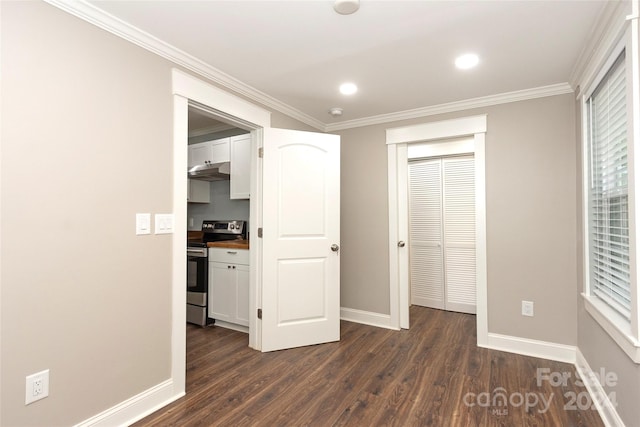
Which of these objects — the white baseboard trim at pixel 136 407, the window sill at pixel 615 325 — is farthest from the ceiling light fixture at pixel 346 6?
the white baseboard trim at pixel 136 407

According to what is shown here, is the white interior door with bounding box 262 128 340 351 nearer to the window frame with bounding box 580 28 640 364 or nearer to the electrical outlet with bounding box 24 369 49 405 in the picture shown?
the electrical outlet with bounding box 24 369 49 405

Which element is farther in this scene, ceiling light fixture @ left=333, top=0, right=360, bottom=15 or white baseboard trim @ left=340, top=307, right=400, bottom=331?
white baseboard trim @ left=340, top=307, right=400, bottom=331

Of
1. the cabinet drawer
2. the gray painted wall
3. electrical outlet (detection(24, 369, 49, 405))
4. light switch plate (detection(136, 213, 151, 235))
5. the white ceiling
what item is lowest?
electrical outlet (detection(24, 369, 49, 405))

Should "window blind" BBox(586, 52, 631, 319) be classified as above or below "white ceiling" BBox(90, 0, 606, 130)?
below

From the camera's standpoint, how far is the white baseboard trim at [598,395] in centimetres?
175

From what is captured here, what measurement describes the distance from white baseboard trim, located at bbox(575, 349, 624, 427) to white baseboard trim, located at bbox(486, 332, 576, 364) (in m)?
0.13

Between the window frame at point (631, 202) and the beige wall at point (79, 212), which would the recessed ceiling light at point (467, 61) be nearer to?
the window frame at point (631, 202)

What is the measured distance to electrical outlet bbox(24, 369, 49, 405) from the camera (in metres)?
1.47

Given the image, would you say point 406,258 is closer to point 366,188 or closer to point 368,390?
point 366,188

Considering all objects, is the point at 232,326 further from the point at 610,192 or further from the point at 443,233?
the point at 610,192

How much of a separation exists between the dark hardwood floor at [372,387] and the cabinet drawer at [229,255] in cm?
76

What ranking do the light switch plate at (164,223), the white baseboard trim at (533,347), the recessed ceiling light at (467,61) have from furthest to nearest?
the white baseboard trim at (533,347), the recessed ceiling light at (467,61), the light switch plate at (164,223)

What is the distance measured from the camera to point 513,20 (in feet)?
5.95

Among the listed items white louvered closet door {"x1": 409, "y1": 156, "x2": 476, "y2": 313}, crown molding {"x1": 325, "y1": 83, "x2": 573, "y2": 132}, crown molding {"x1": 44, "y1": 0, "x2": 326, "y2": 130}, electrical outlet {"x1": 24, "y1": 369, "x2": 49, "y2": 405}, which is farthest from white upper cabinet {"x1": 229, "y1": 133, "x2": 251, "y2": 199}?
electrical outlet {"x1": 24, "y1": 369, "x2": 49, "y2": 405}
